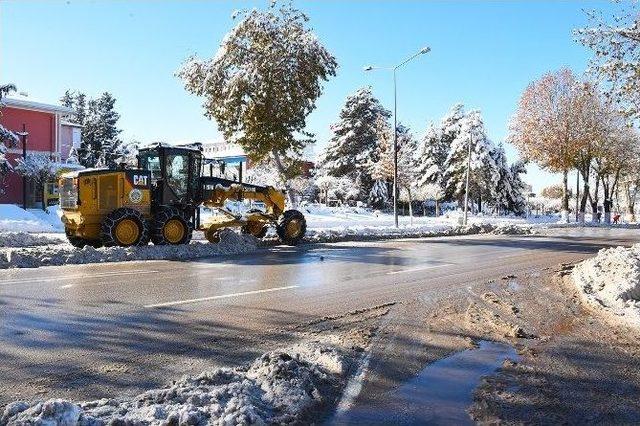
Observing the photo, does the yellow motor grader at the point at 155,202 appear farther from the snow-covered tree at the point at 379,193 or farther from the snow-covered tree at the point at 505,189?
the snow-covered tree at the point at 505,189

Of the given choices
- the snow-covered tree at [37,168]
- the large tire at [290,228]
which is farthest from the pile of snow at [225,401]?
the snow-covered tree at [37,168]

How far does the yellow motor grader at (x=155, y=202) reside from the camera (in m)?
15.4

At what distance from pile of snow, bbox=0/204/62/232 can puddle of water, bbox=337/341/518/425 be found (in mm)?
22452

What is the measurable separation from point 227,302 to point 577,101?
136 ft

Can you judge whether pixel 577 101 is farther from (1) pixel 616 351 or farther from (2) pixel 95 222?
(1) pixel 616 351

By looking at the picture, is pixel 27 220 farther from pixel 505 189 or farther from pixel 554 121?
pixel 505 189

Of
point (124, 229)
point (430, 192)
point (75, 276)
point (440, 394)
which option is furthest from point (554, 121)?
point (440, 394)

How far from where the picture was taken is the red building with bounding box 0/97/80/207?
35.8 meters

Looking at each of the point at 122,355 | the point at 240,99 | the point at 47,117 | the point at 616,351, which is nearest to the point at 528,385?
the point at 616,351

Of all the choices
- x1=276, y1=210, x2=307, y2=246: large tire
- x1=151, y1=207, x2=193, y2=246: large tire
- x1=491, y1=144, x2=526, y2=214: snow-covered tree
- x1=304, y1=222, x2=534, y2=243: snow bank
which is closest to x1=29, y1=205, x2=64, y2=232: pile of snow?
x1=151, y1=207, x2=193, y2=246: large tire

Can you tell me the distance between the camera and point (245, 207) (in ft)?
67.4

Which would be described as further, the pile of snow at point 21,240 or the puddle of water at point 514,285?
the pile of snow at point 21,240

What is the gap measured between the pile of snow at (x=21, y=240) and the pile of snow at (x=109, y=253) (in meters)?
2.97

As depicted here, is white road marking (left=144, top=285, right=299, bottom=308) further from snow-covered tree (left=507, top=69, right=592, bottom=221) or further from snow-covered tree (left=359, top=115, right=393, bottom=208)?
snow-covered tree (left=359, top=115, right=393, bottom=208)
